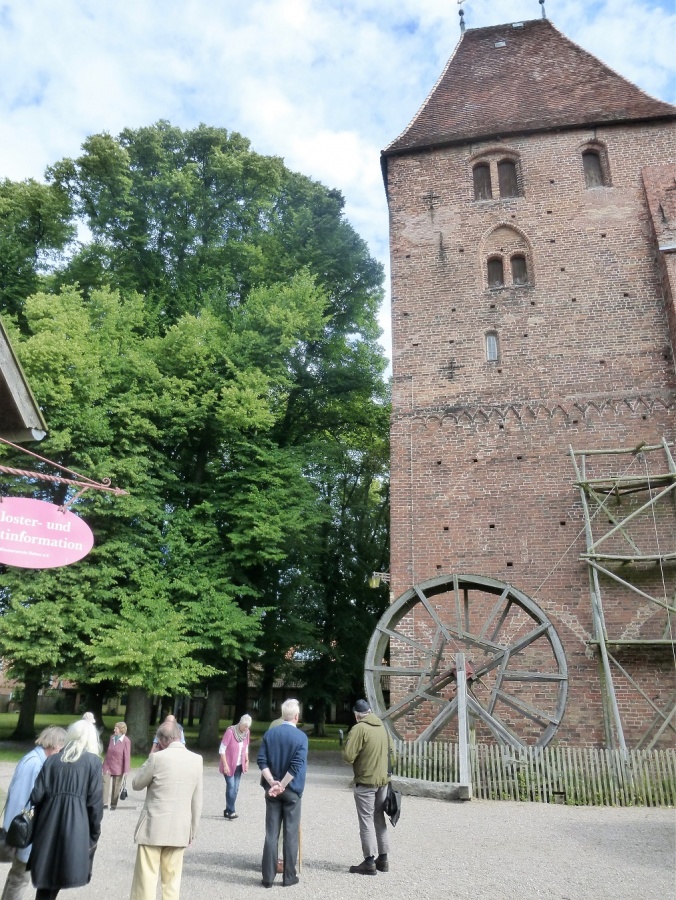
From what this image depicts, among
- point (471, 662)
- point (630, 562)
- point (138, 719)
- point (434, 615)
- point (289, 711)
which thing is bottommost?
point (138, 719)

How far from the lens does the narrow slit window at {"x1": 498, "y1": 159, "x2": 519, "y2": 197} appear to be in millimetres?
16703

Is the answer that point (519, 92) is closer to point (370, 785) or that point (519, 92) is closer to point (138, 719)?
point (138, 719)

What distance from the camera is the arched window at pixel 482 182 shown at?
16.8 m

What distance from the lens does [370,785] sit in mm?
5559

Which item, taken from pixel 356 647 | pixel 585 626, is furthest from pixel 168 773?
pixel 356 647

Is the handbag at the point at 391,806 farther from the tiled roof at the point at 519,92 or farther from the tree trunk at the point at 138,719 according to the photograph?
the tiled roof at the point at 519,92

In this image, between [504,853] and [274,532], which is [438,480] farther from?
[504,853]

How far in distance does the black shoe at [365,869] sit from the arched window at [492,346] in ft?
36.8

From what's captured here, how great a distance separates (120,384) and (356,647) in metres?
11.7

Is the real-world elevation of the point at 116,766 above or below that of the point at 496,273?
below

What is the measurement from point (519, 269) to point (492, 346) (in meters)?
2.24

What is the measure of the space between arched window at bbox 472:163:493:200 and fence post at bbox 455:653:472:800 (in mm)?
11314

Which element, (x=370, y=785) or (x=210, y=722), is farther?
(x=210, y=722)

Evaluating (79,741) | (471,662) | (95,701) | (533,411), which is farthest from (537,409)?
(95,701)
